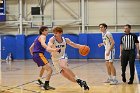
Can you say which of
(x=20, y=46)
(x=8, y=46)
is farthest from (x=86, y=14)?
(x=8, y=46)

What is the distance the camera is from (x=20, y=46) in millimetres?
24453

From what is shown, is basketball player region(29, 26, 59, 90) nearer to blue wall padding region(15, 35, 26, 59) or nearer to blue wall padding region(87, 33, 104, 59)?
blue wall padding region(87, 33, 104, 59)

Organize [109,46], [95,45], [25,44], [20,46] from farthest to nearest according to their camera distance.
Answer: [25,44] → [20,46] → [95,45] → [109,46]

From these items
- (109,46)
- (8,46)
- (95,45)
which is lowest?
(8,46)

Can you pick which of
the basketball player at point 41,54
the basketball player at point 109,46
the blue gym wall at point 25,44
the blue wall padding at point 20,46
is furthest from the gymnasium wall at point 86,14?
the basketball player at point 41,54

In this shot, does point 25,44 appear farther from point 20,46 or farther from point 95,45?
point 95,45

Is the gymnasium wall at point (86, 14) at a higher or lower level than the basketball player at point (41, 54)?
higher

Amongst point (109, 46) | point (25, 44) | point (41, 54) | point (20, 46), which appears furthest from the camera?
point (25, 44)

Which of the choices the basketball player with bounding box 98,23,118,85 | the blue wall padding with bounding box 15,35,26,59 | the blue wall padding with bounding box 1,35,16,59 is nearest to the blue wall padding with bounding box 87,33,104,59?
the blue wall padding with bounding box 15,35,26,59

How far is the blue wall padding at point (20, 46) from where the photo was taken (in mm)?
24422

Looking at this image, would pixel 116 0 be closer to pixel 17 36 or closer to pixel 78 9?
pixel 78 9

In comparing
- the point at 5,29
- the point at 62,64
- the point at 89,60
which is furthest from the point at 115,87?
the point at 5,29

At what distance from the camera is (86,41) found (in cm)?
2356

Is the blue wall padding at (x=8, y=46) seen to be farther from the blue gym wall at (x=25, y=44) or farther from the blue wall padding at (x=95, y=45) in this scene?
the blue wall padding at (x=95, y=45)
